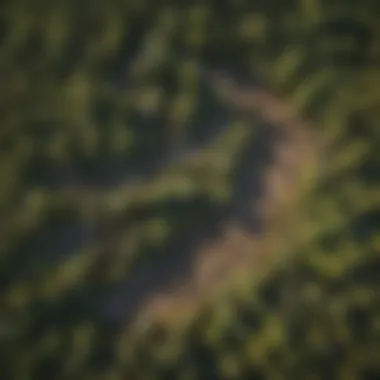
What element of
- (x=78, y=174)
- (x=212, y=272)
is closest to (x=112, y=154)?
(x=78, y=174)

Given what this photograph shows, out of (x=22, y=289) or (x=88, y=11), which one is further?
(x=88, y=11)

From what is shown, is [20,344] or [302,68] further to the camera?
[302,68]

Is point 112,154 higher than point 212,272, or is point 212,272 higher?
point 112,154

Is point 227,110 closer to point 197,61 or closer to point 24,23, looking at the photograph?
point 197,61

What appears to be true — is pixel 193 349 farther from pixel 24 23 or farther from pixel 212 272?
pixel 24 23

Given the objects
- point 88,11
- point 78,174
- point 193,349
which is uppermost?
point 88,11

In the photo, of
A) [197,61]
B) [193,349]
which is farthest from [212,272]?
[197,61]
